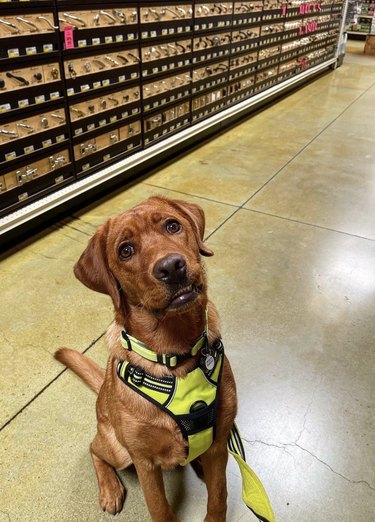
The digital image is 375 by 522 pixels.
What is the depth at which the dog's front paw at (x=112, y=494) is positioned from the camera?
1702 mm

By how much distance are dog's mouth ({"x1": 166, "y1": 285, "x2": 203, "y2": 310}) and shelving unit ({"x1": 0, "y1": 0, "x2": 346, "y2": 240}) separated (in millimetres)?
2385

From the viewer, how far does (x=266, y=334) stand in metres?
2.57

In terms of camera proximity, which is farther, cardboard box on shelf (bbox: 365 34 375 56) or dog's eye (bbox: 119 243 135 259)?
cardboard box on shelf (bbox: 365 34 375 56)

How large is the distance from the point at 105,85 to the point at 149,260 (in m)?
3.02

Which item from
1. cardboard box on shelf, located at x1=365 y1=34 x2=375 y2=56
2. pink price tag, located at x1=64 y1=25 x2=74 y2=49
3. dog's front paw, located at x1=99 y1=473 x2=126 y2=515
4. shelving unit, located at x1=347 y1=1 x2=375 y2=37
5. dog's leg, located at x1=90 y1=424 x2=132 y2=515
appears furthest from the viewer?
shelving unit, located at x1=347 y1=1 x2=375 y2=37

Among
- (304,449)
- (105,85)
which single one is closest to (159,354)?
(304,449)

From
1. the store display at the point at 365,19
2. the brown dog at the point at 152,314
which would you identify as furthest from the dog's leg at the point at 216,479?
the store display at the point at 365,19

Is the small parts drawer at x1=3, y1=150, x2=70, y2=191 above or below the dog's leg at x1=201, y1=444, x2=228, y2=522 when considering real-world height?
above

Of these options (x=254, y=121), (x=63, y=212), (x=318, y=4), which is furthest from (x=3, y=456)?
(x=318, y=4)

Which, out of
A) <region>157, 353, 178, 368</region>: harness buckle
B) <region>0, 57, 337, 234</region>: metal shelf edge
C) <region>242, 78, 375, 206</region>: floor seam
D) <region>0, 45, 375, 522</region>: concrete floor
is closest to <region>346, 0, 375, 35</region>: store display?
<region>242, 78, 375, 206</region>: floor seam

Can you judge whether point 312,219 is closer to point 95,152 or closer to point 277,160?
point 277,160

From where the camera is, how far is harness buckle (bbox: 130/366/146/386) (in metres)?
1.33

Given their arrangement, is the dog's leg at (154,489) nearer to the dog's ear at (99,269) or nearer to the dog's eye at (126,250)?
the dog's ear at (99,269)

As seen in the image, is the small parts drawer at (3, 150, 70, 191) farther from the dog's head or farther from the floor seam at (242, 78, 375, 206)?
the dog's head
